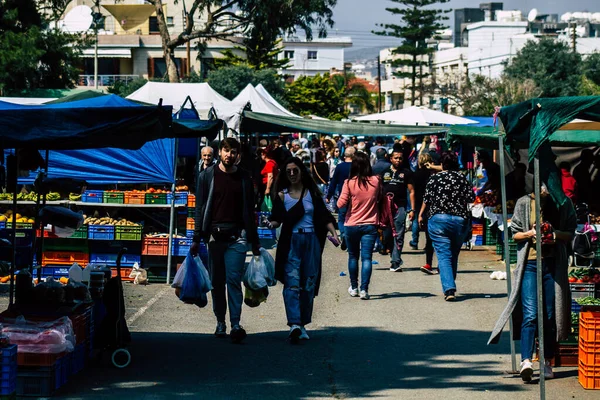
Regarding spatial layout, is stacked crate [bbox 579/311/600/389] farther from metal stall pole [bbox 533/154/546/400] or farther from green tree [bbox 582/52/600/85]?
green tree [bbox 582/52/600/85]

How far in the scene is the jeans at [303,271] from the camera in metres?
9.72

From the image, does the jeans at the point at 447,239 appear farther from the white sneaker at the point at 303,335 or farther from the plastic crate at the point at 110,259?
the plastic crate at the point at 110,259

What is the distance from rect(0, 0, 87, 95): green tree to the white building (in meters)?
87.5

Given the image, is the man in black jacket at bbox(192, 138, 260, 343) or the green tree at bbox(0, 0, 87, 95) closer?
the man in black jacket at bbox(192, 138, 260, 343)

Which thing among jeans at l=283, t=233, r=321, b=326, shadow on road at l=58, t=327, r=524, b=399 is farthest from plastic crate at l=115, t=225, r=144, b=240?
jeans at l=283, t=233, r=321, b=326

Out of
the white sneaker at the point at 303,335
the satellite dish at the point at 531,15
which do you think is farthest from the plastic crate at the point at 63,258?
the satellite dish at the point at 531,15

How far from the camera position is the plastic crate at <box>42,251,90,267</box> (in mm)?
13992

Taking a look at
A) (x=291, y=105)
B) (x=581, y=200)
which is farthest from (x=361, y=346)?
(x=291, y=105)

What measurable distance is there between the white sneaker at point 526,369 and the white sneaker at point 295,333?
2447 millimetres

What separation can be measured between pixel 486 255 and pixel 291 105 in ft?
207

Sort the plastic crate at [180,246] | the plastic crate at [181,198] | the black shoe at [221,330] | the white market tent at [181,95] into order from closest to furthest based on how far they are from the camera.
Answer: the black shoe at [221,330] < the plastic crate at [180,246] < the plastic crate at [181,198] < the white market tent at [181,95]

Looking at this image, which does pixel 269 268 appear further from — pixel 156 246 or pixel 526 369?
pixel 156 246

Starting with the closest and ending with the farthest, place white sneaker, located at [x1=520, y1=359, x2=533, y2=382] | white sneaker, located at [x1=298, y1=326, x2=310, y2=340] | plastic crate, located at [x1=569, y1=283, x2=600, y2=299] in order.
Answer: white sneaker, located at [x1=520, y1=359, x2=533, y2=382], plastic crate, located at [x1=569, y1=283, x2=600, y2=299], white sneaker, located at [x1=298, y1=326, x2=310, y2=340]

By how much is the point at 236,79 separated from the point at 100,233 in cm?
5197
